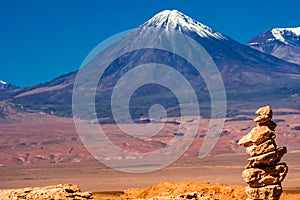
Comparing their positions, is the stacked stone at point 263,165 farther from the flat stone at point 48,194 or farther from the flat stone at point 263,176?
the flat stone at point 48,194

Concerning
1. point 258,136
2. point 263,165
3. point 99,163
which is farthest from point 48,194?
point 99,163

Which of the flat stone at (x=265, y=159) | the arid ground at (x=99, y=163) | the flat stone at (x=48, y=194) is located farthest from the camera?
the arid ground at (x=99, y=163)

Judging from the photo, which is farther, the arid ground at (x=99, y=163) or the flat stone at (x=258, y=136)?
the arid ground at (x=99, y=163)

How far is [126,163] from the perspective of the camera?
333 feet

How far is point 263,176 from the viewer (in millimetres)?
19656

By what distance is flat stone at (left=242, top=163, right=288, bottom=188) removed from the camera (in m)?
19.6

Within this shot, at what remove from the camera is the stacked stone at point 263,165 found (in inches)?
770

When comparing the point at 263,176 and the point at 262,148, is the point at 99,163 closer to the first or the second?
the point at 263,176

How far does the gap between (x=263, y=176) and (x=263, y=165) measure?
0.97 ft

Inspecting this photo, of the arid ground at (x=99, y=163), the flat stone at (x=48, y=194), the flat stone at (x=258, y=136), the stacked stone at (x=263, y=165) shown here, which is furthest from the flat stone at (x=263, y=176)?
the arid ground at (x=99, y=163)

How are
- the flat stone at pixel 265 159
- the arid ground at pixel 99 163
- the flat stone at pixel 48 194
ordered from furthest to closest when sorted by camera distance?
the arid ground at pixel 99 163, the flat stone at pixel 265 159, the flat stone at pixel 48 194

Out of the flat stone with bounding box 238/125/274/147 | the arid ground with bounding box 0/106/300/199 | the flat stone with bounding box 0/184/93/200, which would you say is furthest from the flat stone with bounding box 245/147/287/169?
the arid ground with bounding box 0/106/300/199

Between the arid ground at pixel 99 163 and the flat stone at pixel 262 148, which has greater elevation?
the arid ground at pixel 99 163

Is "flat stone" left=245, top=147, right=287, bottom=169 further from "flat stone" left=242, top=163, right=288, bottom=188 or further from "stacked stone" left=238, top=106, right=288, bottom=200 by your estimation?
"flat stone" left=242, top=163, right=288, bottom=188
